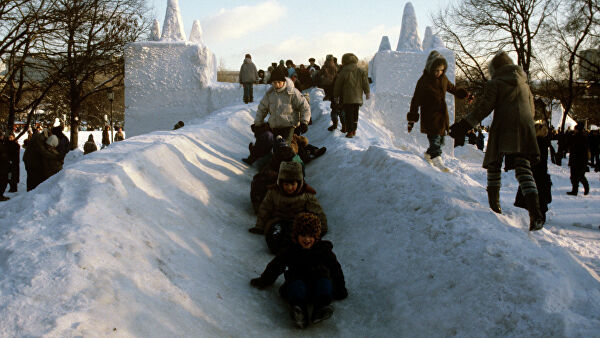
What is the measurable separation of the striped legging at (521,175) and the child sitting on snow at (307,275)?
1.93m

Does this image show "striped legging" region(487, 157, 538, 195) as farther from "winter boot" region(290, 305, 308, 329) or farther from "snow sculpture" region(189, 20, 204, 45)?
"snow sculpture" region(189, 20, 204, 45)

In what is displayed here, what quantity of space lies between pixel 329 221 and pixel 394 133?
12037 millimetres

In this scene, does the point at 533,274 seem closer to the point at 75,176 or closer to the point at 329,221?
the point at 329,221

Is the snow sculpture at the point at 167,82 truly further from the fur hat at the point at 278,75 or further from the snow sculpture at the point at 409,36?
the fur hat at the point at 278,75

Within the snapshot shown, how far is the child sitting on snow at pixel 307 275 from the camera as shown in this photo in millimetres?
3561

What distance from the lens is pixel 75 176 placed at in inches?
165

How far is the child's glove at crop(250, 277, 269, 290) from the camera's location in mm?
3982


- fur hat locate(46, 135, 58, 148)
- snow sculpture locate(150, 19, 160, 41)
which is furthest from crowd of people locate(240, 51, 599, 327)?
snow sculpture locate(150, 19, 160, 41)

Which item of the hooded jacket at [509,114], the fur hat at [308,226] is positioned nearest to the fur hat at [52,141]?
the fur hat at [308,226]

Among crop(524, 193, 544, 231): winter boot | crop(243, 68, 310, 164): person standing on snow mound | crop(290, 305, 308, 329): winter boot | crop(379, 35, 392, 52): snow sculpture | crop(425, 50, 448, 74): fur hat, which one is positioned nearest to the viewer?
crop(290, 305, 308, 329): winter boot

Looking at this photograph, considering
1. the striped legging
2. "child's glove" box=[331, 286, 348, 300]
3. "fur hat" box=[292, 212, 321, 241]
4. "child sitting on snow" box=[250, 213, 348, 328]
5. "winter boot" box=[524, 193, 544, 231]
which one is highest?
the striped legging

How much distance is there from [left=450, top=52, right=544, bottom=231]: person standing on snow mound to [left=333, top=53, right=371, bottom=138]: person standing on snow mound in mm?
4915

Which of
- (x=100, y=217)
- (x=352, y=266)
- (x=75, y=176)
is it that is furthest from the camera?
(x=352, y=266)

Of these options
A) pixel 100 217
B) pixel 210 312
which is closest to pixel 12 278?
pixel 100 217
